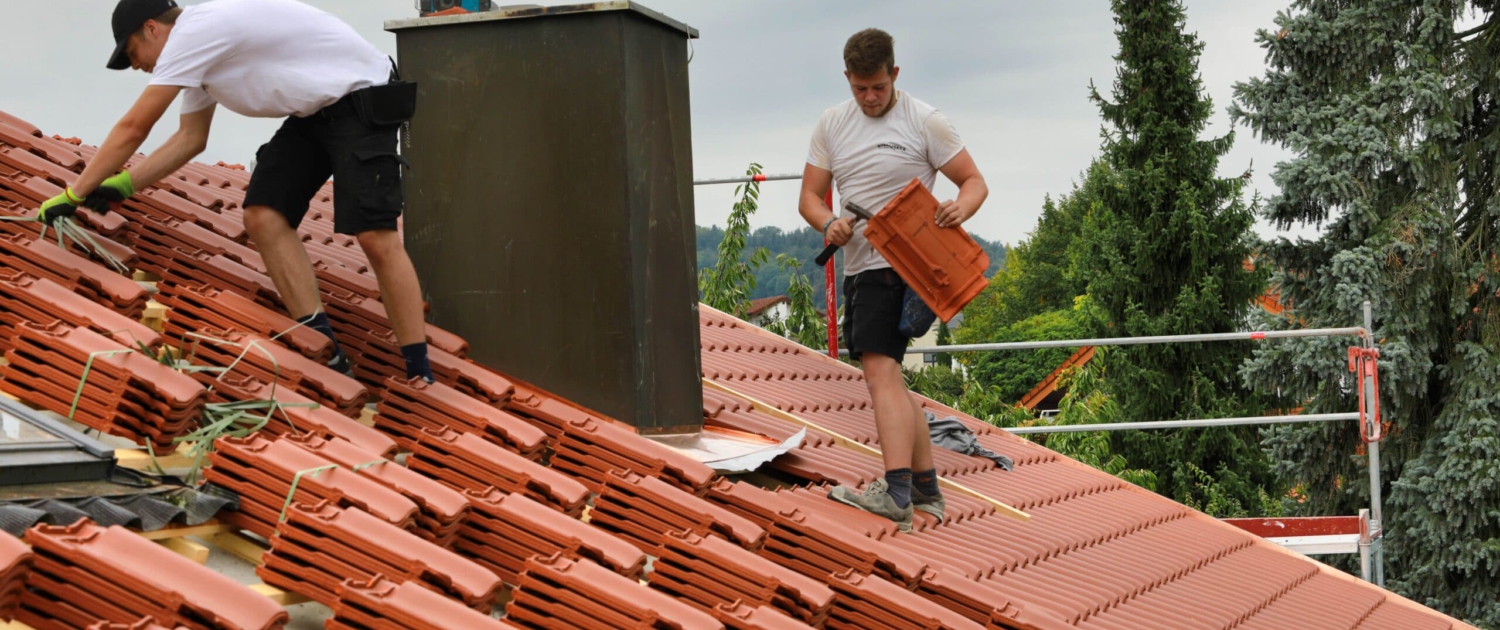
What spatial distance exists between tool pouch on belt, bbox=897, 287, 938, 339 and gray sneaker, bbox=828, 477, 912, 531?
0.49 m

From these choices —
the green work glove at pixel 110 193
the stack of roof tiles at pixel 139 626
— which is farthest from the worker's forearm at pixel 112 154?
the stack of roof tiles at pixel 139 626

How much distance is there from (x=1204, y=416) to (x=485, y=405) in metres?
23.5

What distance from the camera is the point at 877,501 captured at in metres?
4.23

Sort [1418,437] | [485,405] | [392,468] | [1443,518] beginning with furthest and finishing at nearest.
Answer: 1. [1418,437]
2. [1443,518]
3. [485,405]
4. [392,468]

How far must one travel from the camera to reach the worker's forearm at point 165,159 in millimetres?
3852

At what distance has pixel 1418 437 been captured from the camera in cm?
1577

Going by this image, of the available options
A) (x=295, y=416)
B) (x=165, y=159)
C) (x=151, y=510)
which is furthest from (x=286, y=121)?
(x=151, y=510)

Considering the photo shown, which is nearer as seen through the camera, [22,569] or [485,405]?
[22,569]

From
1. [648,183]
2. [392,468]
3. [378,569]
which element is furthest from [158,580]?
[648,183]

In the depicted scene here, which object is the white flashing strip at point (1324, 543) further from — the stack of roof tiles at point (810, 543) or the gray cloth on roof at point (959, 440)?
the stack of roof tiles at point (810, 543)

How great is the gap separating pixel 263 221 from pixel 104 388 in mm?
1039

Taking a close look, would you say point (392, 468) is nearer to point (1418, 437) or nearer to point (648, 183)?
point (648, 183)

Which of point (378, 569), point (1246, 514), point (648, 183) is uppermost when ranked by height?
point (648, 183)

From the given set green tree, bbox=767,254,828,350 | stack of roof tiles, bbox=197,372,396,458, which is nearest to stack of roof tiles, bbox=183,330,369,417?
stack of roof tiles, bbox=197,372,396,458
